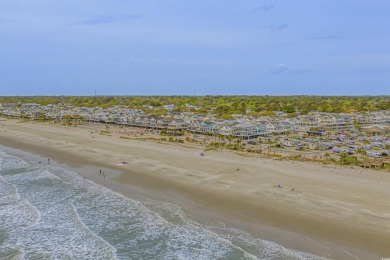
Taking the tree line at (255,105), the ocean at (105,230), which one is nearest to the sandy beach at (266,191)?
the ocean at (105,230)

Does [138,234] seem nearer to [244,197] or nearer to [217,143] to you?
[244,197]

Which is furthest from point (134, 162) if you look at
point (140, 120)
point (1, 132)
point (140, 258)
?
point (1, 132)

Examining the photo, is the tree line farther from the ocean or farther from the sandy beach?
the ocean

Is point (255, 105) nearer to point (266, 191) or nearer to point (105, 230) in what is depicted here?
point (266, 191)

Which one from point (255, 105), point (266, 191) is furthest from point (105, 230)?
point (255, 105)

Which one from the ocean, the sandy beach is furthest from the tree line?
the ocean

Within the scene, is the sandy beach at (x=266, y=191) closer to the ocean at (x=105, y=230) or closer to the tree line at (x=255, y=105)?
the ocean at (x=105, y=230)
